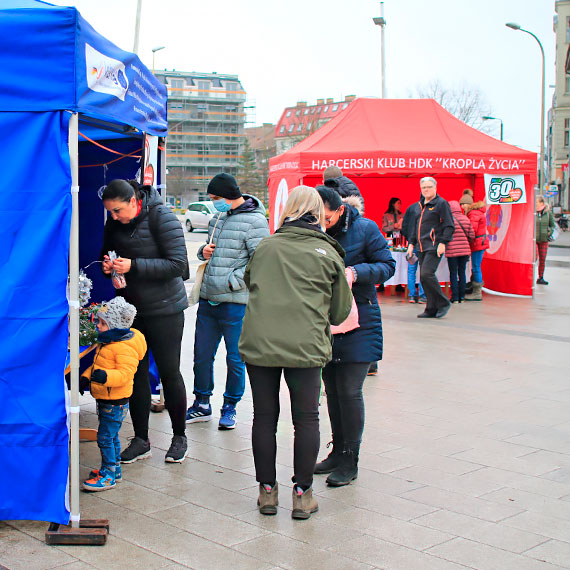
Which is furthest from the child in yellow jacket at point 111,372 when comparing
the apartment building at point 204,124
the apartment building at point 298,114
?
Answer: the apartment building at point 204,124

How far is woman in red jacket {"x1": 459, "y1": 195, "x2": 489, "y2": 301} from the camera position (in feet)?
41.9

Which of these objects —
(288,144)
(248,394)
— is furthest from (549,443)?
(288,144)

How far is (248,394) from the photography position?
21.9ft

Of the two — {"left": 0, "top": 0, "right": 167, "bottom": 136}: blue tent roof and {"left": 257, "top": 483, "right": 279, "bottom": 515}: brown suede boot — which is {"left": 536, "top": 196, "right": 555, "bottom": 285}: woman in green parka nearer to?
{"left": 257, "top": 483, "right": 279, "bottom": 515}: brown suede boot

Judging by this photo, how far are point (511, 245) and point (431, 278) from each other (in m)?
3.70

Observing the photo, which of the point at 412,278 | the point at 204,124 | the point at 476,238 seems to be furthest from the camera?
the point at 204,124

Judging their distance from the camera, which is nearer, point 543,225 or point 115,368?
point 115,368

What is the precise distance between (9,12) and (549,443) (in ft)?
14.2

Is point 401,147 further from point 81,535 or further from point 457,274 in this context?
point 81,535

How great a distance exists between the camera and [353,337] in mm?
4422

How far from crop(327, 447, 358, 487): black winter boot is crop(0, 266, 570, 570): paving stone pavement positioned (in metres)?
0.06

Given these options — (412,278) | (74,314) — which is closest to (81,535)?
(74,314)

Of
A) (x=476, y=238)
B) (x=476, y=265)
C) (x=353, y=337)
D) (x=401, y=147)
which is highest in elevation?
(x=401, y=147)

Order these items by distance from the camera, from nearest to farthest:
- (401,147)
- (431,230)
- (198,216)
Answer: (431,230) < (401,147) < (198,216)
